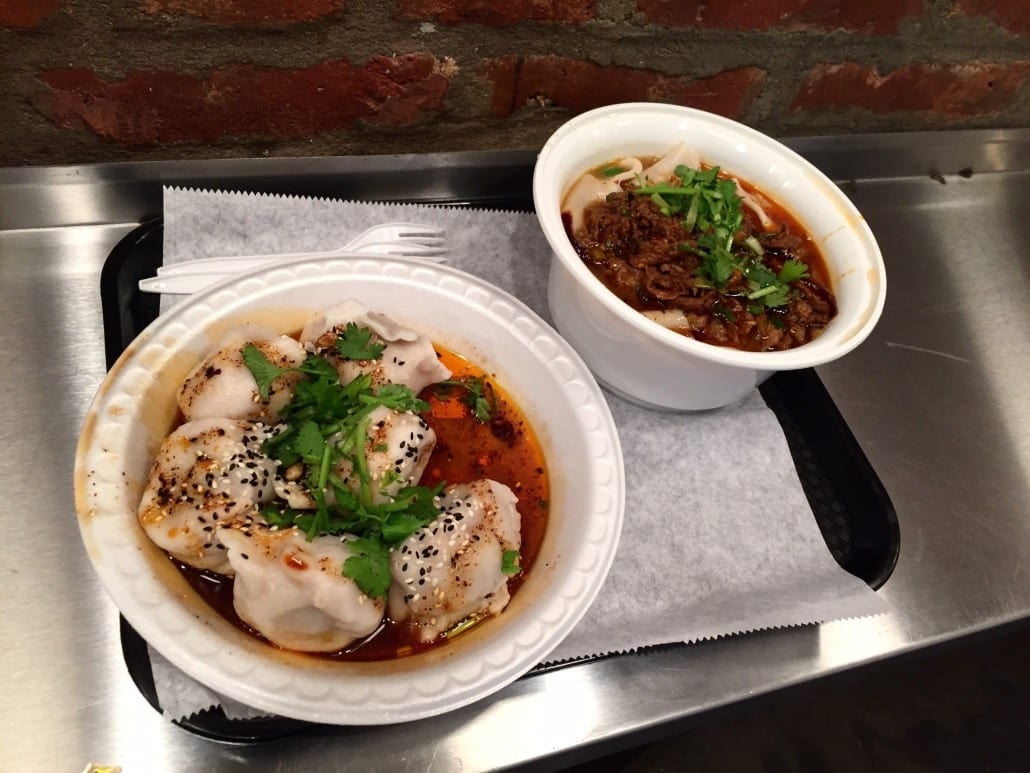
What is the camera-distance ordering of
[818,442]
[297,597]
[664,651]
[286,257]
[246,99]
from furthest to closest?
[818,442] → [246,99] → [286,257] → [664,651] → [297,597]

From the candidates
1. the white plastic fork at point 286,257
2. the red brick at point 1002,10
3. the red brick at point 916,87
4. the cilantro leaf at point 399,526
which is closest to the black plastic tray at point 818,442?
the white plastic fork at point 286,257

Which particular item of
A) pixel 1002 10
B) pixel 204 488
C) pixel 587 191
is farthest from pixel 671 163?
pixel 204 488

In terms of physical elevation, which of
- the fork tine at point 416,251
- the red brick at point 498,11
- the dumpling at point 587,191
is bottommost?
the fork tine at point 416,251

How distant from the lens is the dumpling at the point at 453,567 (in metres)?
1.25

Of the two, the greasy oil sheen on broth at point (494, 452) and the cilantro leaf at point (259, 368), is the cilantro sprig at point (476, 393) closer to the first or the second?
the greasy oil sheen on broth at point (494, 452)

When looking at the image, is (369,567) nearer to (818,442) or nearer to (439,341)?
(439,341)

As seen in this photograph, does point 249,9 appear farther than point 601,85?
No

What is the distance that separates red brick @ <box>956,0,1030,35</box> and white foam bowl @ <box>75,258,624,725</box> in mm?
1442

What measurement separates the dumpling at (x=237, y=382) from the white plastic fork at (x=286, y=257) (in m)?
0.17

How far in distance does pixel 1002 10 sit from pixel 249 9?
1.86 m

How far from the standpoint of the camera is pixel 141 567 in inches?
44.2

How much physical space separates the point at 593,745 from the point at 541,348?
2.43ft

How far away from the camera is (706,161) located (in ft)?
5.75

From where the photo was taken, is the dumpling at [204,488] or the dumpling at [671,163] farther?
the dumpling at [671,163]
